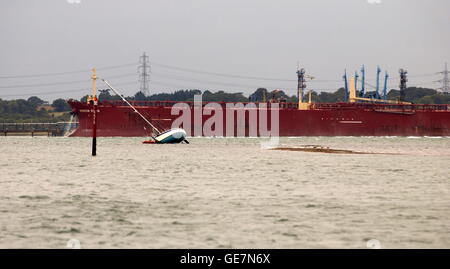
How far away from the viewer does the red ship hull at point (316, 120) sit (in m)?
71.6

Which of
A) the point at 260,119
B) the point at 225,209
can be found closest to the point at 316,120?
the point at 260,119

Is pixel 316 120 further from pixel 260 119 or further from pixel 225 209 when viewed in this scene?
pixel 225 209

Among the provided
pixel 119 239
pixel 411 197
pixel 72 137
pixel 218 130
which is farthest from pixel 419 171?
pixel 72 137

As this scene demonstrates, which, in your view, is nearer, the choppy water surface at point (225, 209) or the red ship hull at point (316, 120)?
the choppy water surface at point (225, 209)

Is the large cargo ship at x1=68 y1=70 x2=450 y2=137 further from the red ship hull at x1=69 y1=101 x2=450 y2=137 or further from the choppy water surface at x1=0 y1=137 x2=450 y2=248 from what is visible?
the choppy water surface at x1=0 y1=137 x2=450 y2=248

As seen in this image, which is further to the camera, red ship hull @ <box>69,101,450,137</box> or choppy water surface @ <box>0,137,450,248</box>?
red ship hull @ <box>69,101,450,137</box>

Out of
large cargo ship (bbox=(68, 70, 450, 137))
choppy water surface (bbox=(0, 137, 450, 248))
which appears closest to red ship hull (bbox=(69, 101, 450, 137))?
large cargo ship (bbox=(68, 70, 450, 137))

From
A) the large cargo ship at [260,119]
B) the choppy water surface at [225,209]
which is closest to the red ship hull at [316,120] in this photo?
the large cargo ship at [260,119]

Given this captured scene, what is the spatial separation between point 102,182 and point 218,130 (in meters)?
58.7

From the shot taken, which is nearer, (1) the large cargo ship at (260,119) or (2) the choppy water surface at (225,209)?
(2) the choppy water surface at (225,209)

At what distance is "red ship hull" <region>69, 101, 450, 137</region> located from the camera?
71.6 m

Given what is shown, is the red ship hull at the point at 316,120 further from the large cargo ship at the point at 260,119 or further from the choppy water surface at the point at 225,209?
the choppy water surface at the point at 225,209

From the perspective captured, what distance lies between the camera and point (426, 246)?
983 cm
